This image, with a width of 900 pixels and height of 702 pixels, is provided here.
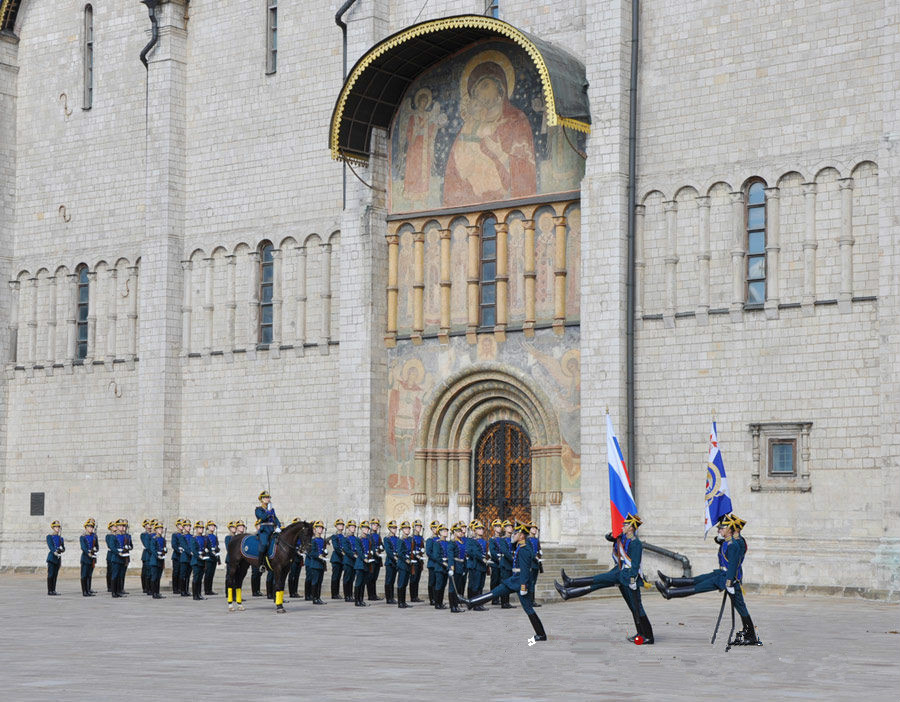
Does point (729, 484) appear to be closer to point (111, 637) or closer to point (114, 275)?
point (111, 637)


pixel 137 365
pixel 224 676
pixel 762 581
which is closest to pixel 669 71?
pixel 762 581

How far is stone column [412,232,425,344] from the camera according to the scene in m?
32.8

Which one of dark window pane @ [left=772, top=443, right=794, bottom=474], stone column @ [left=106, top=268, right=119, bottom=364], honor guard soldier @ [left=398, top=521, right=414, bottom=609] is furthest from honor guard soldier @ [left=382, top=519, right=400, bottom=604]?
stone column @ [left=106, top=268, right=119, bottom=364]

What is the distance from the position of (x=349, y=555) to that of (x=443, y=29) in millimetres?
10925

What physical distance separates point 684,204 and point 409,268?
22.2 ft

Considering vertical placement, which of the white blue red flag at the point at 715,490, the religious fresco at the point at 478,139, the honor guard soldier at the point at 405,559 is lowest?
the honor guard soldier at the point at 405,559

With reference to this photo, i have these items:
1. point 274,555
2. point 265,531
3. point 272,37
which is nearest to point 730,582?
point 274,555

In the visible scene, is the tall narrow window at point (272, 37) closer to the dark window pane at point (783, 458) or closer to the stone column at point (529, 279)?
the stone column at point (529, 279)

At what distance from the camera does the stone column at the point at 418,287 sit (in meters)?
32.8

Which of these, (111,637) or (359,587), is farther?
(359,587)

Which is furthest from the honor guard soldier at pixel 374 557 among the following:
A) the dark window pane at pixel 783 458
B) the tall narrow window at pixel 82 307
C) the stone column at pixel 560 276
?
the tall narrow window at pixel 82 307

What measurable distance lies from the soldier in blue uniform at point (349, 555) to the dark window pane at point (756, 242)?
9148 millimetres

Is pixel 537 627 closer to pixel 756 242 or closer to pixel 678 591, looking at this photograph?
pixel 678 591

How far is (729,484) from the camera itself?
2814cm
